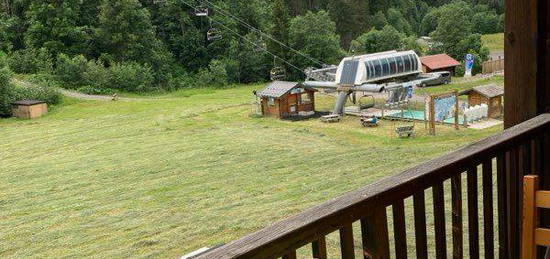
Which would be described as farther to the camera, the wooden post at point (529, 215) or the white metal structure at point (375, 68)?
the white metal structure at point (375, 68)

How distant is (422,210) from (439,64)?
28.5 metres

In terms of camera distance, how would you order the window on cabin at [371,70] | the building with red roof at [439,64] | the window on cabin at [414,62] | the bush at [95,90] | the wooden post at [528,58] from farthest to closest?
the bush at [95,90] < the building with red roof at [439,64] < the window on cabin at [414,62] < the window on cabin at [371,70] < the wooden post at [528,58]

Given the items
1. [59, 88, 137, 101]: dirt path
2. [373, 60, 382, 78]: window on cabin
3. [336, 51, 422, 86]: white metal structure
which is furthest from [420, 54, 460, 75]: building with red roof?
[59, 88, 137, 101]: dirt path

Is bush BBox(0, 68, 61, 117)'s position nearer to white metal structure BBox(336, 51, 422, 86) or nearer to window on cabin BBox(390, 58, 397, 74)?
white metal structure BBox(336, 51, 422, 86)

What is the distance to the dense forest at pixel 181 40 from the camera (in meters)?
32.0

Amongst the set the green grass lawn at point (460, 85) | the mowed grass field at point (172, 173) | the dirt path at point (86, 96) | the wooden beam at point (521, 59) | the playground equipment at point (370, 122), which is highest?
the wooden beam at point (521, 59)

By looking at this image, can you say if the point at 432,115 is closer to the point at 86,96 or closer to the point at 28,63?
the point at 86,96

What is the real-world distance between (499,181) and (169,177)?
40.3ft

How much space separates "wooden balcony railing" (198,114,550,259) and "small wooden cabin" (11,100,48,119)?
2357 cm

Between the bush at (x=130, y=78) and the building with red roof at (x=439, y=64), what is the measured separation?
14373 mm

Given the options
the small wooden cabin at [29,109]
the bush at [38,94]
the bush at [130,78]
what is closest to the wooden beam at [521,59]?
the small wooden cabin at [29,109]

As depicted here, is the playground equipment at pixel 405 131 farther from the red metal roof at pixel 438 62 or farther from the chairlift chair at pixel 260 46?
the chairlift chair at pixel 260 46

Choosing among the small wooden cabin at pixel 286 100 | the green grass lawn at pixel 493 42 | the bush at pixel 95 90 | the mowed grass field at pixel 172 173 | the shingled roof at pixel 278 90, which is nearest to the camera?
the mowed grass field at pixel 172 173

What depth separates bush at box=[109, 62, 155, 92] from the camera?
103ft
